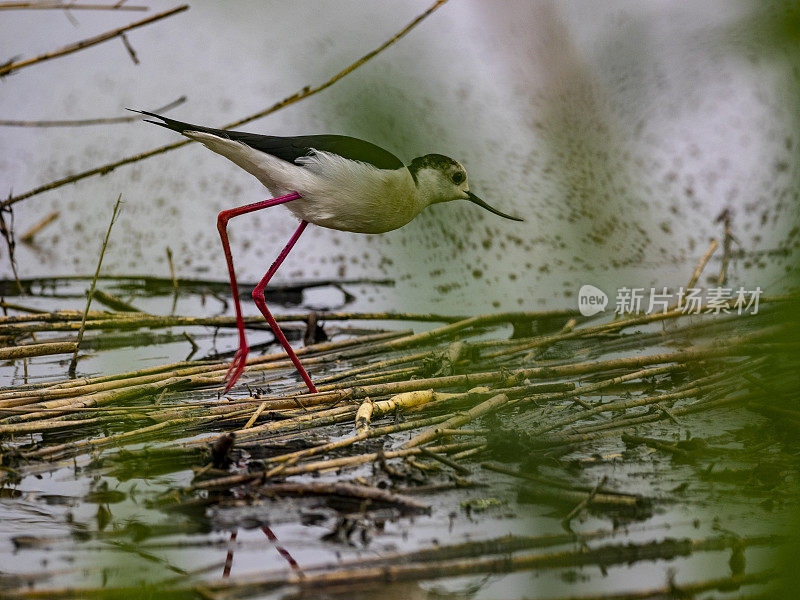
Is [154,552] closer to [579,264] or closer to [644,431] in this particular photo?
[579,264]

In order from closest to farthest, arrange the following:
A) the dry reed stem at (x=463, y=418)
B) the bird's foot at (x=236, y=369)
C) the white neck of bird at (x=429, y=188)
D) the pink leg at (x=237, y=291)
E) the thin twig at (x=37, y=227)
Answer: the dry reed stem at (x=463, y=418) → the white neck of bird at (x=429, y=188) → the pink leg at (x=237, y=291) → the bird's foot at (x=236, y=369) → the thin twig at (x=37, y=227)

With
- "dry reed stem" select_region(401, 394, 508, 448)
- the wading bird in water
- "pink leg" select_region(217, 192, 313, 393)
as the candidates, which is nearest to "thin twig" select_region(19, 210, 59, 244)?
"pink leg" select_region(217, 192, 313, 393)

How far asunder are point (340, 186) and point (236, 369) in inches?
38.9

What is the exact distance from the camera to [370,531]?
7.62ft

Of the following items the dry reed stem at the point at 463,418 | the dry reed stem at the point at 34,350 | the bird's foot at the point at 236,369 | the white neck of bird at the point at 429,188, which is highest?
the white neck of bird at the point at 429,188

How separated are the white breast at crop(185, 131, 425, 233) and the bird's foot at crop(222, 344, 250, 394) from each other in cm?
66

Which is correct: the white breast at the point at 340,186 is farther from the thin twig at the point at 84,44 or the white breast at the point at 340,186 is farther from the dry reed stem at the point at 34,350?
the dry reed stem at the point at 34,350

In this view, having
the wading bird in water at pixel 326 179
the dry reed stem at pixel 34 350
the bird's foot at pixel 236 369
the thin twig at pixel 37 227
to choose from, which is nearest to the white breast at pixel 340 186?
the wading bird in water at pixel 326 179

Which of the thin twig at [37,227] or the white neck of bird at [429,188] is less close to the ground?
the thin twig at [37,227]

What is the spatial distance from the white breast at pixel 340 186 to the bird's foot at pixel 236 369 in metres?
0.66

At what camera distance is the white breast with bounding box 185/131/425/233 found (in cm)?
342

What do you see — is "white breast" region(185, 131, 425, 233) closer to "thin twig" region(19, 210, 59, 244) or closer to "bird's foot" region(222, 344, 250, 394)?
"bird's foot" region(222, 344, 250, 394)

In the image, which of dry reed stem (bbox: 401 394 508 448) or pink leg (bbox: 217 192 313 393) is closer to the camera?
dry reed stem (bbox: 401 394 508 448)

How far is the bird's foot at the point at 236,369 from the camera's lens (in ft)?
12.5
